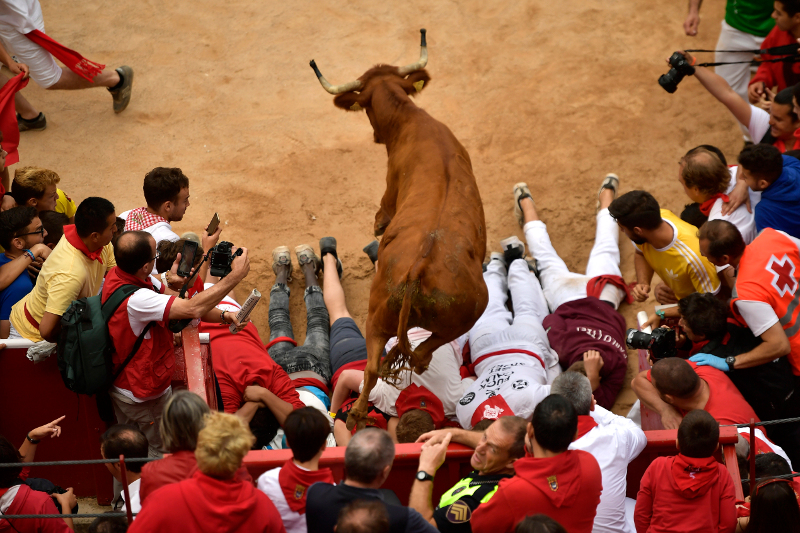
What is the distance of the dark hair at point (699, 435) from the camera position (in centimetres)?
322

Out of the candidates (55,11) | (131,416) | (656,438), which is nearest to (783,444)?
(656,438)

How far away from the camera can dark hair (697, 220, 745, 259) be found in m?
4.40

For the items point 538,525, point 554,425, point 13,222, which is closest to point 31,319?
point 13,222

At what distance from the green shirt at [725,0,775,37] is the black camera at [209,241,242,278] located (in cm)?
538

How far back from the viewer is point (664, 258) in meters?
5.06

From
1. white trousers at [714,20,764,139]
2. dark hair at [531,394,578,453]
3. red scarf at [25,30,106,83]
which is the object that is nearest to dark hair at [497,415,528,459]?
dark hair at [531,394,578,453]

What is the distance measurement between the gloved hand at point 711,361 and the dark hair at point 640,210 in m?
0.94

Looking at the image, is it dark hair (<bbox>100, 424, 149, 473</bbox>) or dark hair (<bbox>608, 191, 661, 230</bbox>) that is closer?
dark hair (<bbox>100, 424, 149, 473</bbox>)

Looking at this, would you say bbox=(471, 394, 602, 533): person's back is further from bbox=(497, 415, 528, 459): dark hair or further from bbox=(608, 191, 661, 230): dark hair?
bbox=(608, 191, 661, 230): dark hair

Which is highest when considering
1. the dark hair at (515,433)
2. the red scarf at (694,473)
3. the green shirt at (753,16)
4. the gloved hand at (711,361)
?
the green shirt at (753,16)

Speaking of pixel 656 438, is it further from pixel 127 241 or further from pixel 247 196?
pixel 247 196

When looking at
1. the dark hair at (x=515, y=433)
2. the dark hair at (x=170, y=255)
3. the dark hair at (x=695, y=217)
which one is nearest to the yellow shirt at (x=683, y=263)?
the dark hair at (x=695, y=217)

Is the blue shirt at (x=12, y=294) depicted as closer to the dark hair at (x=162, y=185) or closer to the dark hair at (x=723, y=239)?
the dark hair at (x=162, y=185)

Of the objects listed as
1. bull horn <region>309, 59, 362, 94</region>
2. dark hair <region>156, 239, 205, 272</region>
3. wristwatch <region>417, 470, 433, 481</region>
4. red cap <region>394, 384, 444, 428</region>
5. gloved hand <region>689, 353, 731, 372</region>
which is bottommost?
red cap <region>394, 384, 444, 428</region>
